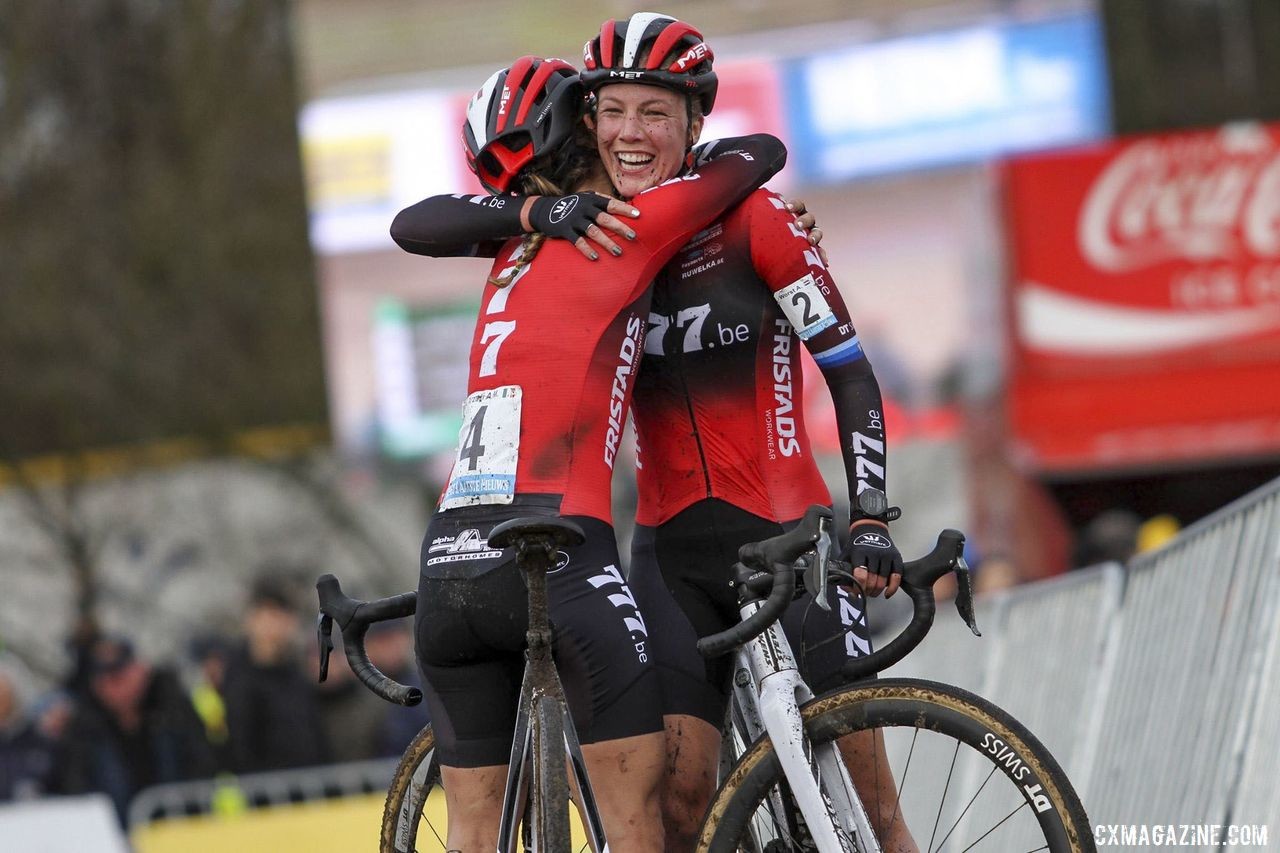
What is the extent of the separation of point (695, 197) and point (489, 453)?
2.42ft

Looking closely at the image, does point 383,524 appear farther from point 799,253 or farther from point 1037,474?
point 799,253

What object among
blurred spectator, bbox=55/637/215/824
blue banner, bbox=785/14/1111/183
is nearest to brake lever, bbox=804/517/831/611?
blurred spectator, bbox=55/637/215/824

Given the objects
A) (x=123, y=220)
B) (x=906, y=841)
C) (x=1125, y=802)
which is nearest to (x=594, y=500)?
(x=906, y=841)

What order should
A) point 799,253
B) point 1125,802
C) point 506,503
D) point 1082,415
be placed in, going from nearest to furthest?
1. point 506,503
2. point 799,253
3. point 1125,802
4. point 1082,415

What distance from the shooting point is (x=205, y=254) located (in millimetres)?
27906

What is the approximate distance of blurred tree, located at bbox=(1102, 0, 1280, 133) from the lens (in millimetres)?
33000

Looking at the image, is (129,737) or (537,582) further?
(129,737)

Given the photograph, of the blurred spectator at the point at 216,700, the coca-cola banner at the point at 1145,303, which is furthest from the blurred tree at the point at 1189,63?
the blurred spectator at the point at 216,700

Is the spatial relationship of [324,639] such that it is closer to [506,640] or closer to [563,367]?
[506,640]

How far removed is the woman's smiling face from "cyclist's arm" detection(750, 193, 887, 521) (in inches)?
10.3

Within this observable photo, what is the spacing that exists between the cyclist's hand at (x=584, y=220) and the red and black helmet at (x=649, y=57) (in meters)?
0.34

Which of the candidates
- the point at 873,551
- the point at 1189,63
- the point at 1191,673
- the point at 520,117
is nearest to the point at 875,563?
the point at 873,551

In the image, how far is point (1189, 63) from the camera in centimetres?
3350

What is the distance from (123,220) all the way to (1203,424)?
15666 mm
